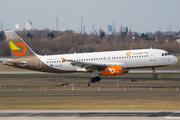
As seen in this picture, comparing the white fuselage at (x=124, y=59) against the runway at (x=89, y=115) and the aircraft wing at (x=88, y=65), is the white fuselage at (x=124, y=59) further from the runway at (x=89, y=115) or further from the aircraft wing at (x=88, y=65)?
the runway at (x=89, y=115)

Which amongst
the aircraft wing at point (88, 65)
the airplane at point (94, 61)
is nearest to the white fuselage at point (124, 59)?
the airplane at point (94, 61)

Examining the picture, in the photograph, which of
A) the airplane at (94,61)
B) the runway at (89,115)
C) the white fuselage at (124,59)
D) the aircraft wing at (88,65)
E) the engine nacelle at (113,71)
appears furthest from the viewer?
the white fuselage at (124,59)

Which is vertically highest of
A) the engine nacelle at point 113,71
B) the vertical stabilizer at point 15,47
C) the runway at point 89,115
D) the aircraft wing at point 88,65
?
the vertical stabilizer at point 15,47

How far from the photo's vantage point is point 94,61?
5372 centimetres

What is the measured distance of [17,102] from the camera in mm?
40844

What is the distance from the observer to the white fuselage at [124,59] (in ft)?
174

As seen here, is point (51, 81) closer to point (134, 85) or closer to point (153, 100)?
point (134, 85)

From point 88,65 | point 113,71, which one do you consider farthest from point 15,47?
point 113,71

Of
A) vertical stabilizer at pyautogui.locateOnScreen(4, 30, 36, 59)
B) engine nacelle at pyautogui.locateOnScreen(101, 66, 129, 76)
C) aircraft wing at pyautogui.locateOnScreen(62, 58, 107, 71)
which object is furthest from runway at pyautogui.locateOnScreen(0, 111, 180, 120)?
vertical stabilizer at pyautogui.locateOnScreen(4, 30, 36, 59)

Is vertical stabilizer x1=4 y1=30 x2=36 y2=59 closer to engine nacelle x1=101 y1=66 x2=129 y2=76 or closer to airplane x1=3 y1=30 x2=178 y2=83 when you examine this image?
airplane x1=3 y1=30 x2=178 y2=83

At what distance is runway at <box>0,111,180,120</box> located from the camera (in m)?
29.9

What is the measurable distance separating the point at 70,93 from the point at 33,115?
53.6ft

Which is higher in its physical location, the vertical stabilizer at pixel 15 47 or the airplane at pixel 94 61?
the vertical stabilizer at pixel 15 47

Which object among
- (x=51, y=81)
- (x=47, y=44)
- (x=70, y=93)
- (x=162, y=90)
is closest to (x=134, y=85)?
(x=162, y=90)
